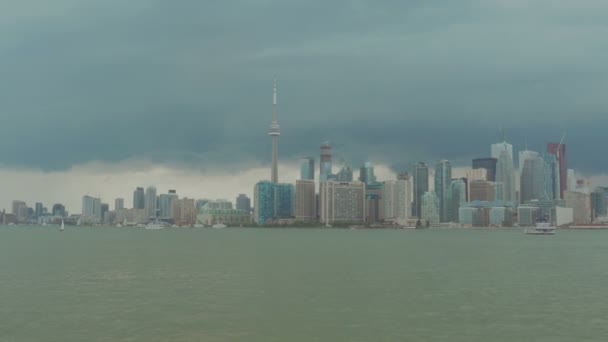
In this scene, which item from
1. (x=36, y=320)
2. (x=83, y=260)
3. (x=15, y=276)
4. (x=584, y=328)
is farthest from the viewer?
(x=83, y=260)

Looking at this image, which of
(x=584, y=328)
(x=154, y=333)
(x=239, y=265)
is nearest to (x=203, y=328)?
(x=154, y=333)

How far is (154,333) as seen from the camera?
1845 inches

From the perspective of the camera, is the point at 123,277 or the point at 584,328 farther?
the point at 123,277

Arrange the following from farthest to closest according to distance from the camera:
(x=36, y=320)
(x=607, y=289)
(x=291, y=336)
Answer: (x=607, y=289) < (x=36, y=320) < (x=291, y=336)

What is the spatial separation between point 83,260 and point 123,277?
37.8 metres

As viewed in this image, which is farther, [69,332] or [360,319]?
[360,319]

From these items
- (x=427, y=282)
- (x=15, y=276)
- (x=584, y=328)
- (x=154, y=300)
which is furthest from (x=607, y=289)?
(x=15, y=276)

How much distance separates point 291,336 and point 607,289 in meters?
45.7

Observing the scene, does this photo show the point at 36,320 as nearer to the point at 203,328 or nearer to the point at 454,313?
the point at 203,328

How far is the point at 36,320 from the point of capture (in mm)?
52469

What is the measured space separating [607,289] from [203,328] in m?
50.0

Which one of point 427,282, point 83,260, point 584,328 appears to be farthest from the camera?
point 83,260

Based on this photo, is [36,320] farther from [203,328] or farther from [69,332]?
[203,328]

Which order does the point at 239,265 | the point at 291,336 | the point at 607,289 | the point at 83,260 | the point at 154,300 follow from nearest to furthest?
1. the point at 291,336
2. the point at 154,300
3. the point at 607,289
4. the point at 239,265
5. the point at 83,260
